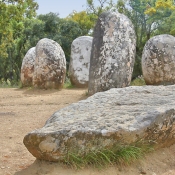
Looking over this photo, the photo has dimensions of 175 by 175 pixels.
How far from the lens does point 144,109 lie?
11.6ft

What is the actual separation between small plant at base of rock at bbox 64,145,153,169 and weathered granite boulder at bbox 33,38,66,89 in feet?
25.6

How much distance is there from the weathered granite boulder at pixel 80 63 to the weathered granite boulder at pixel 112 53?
427 centimetres

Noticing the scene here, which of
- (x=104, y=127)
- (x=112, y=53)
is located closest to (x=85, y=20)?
(x=112, y=53)

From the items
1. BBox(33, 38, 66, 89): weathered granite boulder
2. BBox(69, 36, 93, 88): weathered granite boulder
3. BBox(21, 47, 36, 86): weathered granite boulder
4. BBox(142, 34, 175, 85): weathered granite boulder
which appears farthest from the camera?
BBox(21, 47, 36, 86): weathered granite boulder

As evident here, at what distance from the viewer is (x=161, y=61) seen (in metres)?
10.1

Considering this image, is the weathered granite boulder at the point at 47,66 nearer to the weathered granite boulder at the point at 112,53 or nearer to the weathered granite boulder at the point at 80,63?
the weathered granite boulder at the point at 80,63

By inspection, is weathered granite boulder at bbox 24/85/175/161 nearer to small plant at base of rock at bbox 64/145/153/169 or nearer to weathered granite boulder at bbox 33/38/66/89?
small plant at base of rock at bbox 64/145/153/169

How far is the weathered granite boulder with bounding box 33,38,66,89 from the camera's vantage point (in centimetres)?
1075

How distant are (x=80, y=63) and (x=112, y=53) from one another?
488 centimetres

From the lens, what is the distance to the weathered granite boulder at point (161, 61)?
10.0 meters

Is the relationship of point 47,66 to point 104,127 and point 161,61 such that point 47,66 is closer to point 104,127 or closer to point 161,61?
point 161,61

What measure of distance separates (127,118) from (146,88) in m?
1.34

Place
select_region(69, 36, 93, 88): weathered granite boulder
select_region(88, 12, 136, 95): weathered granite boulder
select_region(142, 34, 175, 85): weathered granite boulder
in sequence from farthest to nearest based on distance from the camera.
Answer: select_region(69, 36, 93, 88): weathered granite boulder < select_region(142, 34, 175, 85): weathered granite boulder < select_region(88, 12, 136, 95): weathered granite boulder

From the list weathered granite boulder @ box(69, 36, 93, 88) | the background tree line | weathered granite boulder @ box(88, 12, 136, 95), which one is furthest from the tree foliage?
weathered granite boulder @ box(88, 12, 136, 95)
